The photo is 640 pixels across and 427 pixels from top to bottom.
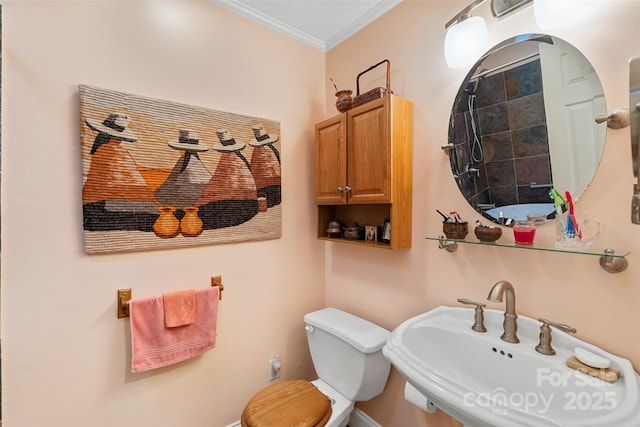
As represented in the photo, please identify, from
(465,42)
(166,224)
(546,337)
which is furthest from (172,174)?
(546,337)

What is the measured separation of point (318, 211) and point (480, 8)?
1317 millimetres

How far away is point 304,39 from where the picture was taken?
189cm

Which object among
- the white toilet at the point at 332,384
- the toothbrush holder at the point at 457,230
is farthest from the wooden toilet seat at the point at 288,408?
the toothbrush holder at the point at 457,230

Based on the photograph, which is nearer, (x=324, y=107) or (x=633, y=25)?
(x=633, y=25)

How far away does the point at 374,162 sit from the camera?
145 cm

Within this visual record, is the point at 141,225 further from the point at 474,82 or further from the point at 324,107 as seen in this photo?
the point at 474,82

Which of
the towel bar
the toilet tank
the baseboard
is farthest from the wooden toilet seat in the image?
the towel bar

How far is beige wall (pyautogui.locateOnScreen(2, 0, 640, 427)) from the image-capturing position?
97 cm

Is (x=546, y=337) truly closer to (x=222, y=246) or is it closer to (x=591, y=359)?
(x=591, y=359)

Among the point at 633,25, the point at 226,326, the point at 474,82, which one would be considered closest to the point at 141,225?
the point at 226,326

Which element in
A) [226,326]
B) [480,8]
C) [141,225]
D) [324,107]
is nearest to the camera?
[480,8]

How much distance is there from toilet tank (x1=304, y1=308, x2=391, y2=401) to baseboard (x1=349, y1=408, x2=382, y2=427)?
1.00 ft

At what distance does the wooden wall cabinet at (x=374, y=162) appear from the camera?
1.38m

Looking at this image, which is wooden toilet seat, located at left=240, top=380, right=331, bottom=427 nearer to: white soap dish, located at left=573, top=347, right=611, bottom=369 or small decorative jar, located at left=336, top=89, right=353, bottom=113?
white soap dish, located at left=573, top=347, right=611, bottom=369
